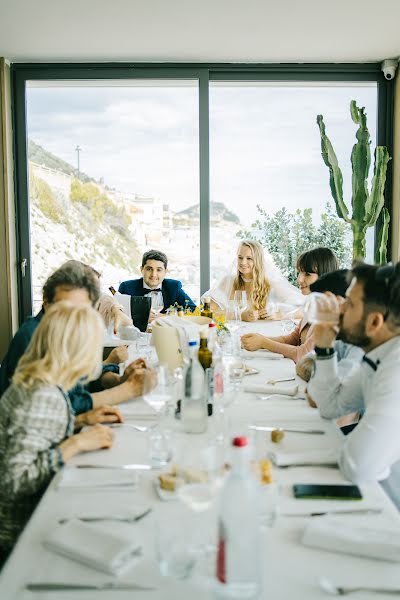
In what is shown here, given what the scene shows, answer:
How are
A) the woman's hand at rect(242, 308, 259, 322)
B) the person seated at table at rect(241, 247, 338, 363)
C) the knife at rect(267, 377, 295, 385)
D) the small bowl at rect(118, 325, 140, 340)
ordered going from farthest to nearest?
the woman's hand at rect(242, 308, 259, 322) → the small bowl at rect(118, 325, 140, 340) → the person seated at table at rect(241, 247, 338, 363) → the knife at rect(267, 377, 295, 385)

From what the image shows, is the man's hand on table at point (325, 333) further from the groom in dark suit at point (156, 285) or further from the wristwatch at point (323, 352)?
the groom in dark suit at point (156, 285)

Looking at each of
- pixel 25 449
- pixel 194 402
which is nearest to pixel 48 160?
pixel 194 402

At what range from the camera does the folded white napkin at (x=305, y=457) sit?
1500mm

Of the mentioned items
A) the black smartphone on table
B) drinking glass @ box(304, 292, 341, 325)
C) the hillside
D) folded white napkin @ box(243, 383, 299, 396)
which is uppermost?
the hillside

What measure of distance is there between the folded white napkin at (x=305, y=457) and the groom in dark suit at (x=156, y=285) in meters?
2.63

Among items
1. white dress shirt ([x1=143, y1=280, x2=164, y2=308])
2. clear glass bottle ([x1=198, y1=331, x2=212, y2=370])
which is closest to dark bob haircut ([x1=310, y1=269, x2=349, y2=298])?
clear glass bottle ([x1=198, y1=331, x2=212, y2=370])

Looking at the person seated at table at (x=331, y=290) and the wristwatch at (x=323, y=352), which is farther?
the person seated at table at (x=331, y=290)

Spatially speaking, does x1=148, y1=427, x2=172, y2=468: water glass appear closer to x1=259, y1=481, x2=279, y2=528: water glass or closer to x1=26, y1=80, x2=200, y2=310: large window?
x1=259, y1=481, x2=279, y2=528: water glass

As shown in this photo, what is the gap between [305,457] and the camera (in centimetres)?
152

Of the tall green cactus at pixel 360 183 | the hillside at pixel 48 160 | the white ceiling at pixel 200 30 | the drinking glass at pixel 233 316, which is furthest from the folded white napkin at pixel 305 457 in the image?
the hillside at pixel 48 160

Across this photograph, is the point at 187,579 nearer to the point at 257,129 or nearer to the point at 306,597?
the point at 306,597

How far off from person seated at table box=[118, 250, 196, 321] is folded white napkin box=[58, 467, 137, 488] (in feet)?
8.75

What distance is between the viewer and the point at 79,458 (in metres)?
1.57

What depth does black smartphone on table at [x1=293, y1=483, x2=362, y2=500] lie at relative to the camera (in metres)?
1.32
